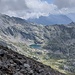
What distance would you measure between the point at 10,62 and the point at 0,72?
253 inches

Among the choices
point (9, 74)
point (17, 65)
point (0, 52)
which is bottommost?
point (9, 74)

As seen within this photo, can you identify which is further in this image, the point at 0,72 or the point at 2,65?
the point at 2,65

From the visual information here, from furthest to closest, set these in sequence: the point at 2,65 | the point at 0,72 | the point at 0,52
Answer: the point at 0,52 → the point at 2,65 → the point at 0,72

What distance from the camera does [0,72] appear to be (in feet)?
119

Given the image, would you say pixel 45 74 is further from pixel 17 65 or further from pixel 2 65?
pixel 2 65

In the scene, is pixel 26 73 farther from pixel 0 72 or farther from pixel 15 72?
pixel 0 72

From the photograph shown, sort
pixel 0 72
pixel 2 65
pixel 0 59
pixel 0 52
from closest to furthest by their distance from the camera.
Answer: pixel 0 72 < pixel 2 65 < pixel 0 59 < pixel 0 52

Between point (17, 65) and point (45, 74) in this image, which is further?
point (45, 74)

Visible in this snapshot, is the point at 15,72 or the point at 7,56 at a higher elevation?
the point at 7,56

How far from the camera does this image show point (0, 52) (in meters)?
45.3

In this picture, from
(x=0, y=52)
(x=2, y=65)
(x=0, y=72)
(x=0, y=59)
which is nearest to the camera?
(x=0, y=72)

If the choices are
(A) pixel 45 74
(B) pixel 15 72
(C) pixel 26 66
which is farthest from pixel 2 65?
(A) pixel 45 74

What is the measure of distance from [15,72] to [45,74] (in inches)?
435

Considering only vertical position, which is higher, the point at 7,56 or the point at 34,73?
the point at 7,56
